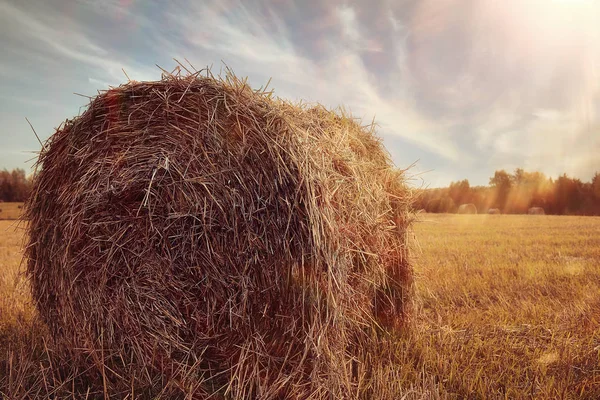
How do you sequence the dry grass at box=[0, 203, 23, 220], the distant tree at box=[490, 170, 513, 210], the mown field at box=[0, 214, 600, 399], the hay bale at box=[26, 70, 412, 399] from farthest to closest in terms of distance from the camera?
the distant tree at box=[490, 170, 513, 210], the dry grass at box=[0, 203, 23, 220], the mown field at box=[0, 214, 600, 399], the hay bale at box=[26, 70, 412, 399]

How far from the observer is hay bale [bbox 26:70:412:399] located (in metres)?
2.42

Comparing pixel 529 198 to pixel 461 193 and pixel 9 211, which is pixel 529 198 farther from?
pixel 9 211

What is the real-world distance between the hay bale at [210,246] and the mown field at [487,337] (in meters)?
0.46

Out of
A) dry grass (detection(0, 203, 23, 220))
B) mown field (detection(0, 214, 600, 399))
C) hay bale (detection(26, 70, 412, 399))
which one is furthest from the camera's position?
dry grass (detection(0, 203, 23, 220))

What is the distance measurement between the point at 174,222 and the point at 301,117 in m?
1.14

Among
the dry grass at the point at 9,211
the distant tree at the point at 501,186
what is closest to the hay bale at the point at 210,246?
the dry grass at the point at 9,211

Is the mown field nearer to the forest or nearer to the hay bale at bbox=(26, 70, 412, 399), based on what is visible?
the hay bale at bbox=(26, 70, 412, 399)

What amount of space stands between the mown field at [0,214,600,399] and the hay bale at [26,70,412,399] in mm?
457

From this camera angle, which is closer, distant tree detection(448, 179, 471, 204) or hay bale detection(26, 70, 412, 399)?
hay bale detection(26, 70, 412, 399)

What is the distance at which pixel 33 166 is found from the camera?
3379 mm

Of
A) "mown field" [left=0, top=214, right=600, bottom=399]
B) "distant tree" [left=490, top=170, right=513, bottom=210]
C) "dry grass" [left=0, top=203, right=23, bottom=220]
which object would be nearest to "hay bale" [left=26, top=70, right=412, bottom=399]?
"mown field" [left=0, top=214, right=600, bottom=399]

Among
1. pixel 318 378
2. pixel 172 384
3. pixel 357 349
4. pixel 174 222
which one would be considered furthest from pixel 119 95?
pixel 357 349

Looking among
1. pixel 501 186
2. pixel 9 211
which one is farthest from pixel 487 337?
pixel 501 186

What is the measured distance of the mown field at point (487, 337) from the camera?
→ 285 cm
